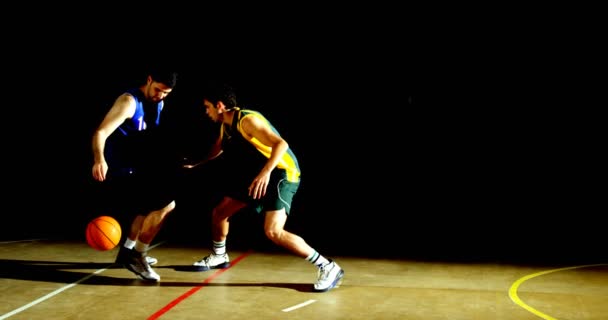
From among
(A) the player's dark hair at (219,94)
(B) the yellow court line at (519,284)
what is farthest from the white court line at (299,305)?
(A) the player's dark hair at (219,94)

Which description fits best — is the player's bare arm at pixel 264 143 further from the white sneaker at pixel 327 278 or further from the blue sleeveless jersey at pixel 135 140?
the blue sleeveless jersey at pixel 135 140

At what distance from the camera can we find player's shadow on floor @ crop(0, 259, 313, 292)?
465 cm

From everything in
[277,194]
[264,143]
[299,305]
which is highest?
[264,143]

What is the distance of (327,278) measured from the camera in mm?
4449

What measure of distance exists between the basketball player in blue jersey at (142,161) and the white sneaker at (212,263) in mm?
501

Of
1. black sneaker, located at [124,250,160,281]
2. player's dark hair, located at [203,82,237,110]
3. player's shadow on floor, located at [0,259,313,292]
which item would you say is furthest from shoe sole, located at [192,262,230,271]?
player's dark hair, located at [203,82,237,110]

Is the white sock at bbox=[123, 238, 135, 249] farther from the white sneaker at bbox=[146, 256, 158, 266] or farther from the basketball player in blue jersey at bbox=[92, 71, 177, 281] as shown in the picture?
the white sneaker at bbox=[146, 256, 158, 266]

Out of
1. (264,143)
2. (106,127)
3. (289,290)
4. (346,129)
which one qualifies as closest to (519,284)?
(289,290)

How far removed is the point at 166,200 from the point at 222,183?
4440mm

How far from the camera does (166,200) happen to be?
4.73 meters

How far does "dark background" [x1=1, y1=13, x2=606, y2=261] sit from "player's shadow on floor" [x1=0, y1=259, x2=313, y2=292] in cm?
153

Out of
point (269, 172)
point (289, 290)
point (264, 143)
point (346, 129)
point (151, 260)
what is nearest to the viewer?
point (269, 172)

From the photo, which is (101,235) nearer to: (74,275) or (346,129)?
(74,275)

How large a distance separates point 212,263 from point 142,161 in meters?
1.07
